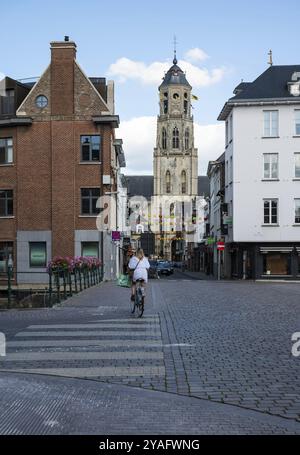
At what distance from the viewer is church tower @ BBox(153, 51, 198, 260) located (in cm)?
13062

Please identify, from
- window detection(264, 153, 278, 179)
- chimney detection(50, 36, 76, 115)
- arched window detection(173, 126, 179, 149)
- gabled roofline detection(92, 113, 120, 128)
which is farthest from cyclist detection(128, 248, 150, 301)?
arched window detection(173, 126, 179, 149)

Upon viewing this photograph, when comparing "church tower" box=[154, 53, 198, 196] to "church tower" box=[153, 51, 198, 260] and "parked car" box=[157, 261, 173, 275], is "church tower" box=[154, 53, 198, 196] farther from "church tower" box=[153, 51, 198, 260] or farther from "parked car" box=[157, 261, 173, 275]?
"parked car" box=[157, 261, 173, 275]

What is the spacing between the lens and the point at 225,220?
165 ft

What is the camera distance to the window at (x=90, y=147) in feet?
140

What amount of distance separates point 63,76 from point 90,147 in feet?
15.7

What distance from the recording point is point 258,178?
1890 inches

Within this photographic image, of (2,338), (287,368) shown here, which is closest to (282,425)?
(287,368)

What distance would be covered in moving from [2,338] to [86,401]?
539 cm

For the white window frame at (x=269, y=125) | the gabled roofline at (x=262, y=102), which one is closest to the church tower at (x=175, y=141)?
the gabled roofline at (x=262, y=102)

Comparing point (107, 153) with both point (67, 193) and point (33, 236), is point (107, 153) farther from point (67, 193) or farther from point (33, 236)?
point (33, 236)

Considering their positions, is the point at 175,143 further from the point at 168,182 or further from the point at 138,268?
the point at 138,268

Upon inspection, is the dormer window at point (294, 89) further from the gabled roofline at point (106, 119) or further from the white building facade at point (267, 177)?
the gabled roofline at point (106, 119)

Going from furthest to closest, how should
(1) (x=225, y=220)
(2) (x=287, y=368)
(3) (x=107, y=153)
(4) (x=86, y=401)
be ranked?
(1) (x=225, y=220) < (3) (x=107, y=153) < (2) (x=287, y=368) < (4) (x=86, y=401)

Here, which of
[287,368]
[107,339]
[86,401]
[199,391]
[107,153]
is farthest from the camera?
[107,153]
